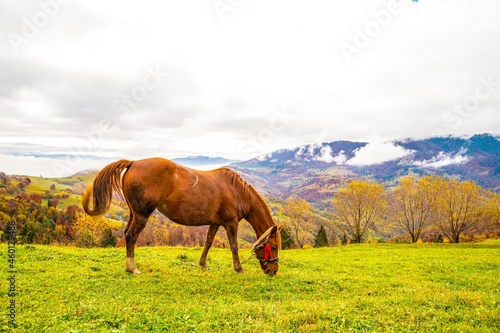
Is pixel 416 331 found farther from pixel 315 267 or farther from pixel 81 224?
pixel 81 224

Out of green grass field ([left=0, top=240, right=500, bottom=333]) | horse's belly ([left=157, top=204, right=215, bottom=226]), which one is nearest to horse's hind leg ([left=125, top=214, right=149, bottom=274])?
green grass field ([left=0, top=240, right=500, bottom=333])

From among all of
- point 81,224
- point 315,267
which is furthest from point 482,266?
point 81,224

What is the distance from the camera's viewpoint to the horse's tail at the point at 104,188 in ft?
36.4

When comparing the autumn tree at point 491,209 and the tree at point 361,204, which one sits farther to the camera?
the tree at point 361,204

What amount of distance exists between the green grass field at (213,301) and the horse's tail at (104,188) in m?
2.31

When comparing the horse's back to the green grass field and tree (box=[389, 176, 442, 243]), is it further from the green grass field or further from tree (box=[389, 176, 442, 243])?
tree (box=[389, 176, 442, 243])

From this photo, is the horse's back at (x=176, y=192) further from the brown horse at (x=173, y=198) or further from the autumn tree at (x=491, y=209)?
the autumn tree at (x=491, y=209)

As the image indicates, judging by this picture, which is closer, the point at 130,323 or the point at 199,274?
the point at 130,323

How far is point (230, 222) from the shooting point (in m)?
12.6

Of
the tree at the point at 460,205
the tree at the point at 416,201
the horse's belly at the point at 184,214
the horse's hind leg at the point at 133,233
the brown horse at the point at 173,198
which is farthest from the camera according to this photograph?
the tree at the point at 416,201

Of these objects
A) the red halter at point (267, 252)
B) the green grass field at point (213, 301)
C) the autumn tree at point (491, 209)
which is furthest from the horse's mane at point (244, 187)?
the autumn tree at point (491, 209)

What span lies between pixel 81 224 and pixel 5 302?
4723 cm

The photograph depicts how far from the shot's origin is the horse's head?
12.4 m

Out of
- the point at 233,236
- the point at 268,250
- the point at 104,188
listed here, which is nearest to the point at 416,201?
the point at 268,250
